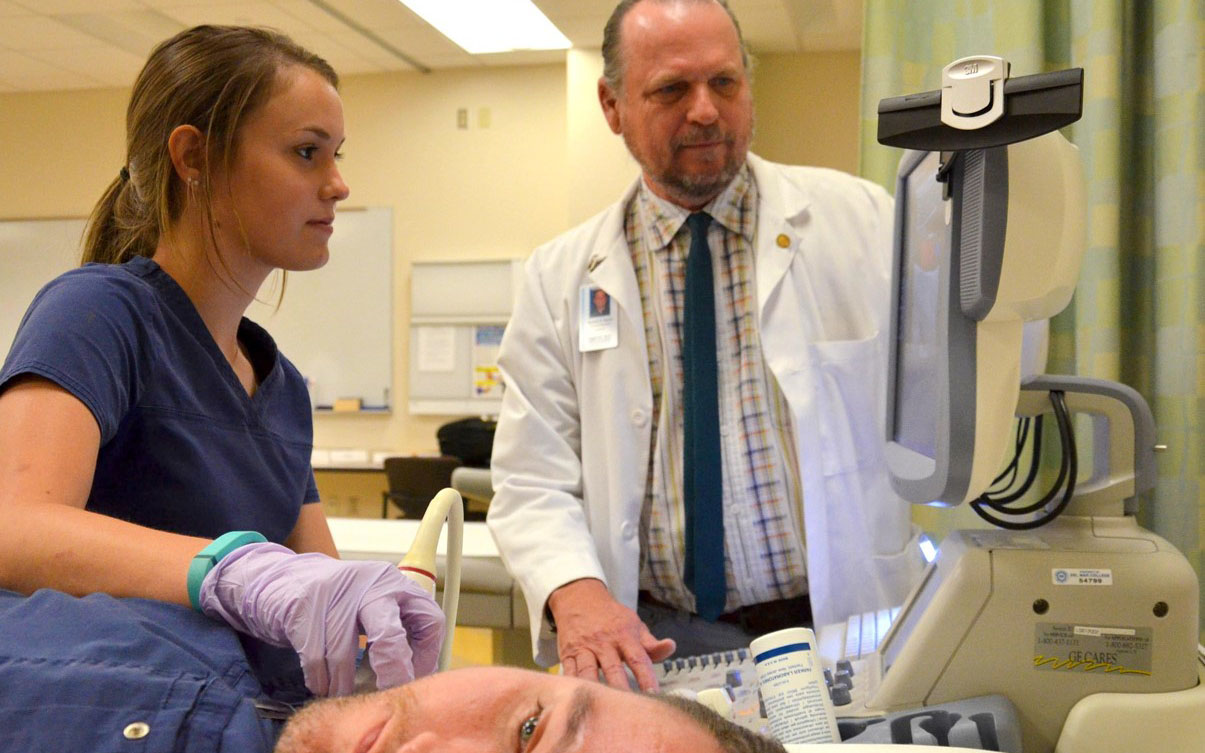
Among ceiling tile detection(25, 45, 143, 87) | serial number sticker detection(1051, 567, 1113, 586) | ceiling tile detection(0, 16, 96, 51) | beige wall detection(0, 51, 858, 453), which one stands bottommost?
serial number sticker detection(1051, 567, 1113, 586)

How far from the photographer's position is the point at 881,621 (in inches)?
54.6

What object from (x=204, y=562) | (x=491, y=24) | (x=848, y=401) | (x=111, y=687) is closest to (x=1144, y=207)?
(x=848, y=401)

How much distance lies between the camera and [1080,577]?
40.0 inches

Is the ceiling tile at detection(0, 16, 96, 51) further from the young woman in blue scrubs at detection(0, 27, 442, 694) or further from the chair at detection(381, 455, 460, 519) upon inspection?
the young woman in blue scrubs at detection(0, 27, 442, 694)

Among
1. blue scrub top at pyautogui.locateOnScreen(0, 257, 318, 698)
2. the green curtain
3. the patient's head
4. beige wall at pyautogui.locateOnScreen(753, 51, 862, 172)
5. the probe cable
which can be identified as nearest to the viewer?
the patient's head

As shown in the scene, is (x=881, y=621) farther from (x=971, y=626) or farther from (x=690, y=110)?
(x=690, y=110)

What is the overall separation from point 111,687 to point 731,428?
1.18 m

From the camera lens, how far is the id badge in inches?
72.1

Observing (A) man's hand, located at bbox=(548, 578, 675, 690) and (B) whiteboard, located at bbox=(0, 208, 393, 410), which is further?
(B) whiteboard, located at bbox=(0, 208, 393, 410)

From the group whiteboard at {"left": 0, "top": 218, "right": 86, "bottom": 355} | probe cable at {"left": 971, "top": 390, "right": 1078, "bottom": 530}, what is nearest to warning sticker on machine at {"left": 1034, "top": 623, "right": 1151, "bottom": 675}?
probe cable at {"left": 971, "top": 390, "right": 1078, "bottom": 530}

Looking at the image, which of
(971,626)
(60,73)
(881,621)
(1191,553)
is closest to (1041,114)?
(971,626)

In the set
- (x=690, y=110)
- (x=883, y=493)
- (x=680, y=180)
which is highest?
(x=690, y=110)

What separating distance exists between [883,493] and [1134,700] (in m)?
0.80

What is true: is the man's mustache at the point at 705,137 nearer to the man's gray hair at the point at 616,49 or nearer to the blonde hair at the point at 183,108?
the man's gray hair at the point at 616,49
